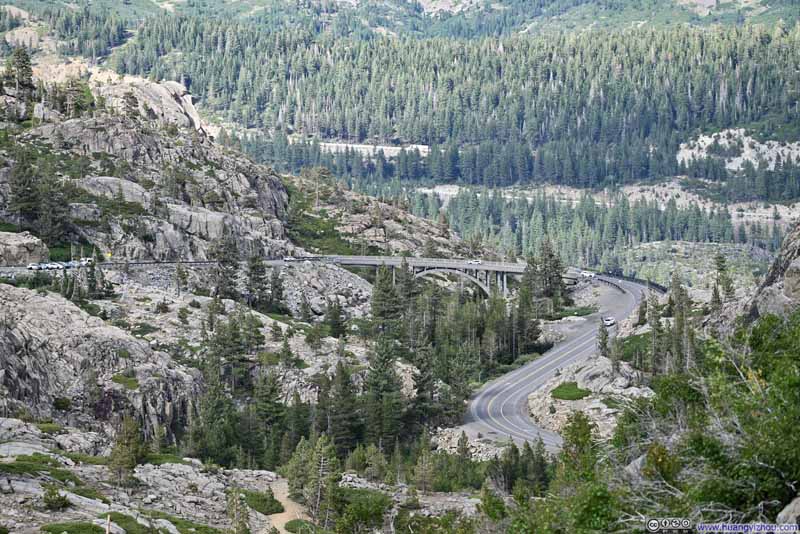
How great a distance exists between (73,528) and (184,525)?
10.6 meters

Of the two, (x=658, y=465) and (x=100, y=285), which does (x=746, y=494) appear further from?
(x=100, y=285)

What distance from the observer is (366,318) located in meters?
160

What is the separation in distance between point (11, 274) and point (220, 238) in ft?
141

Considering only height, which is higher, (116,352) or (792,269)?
(792,269)

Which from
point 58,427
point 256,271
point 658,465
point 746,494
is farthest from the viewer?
point 256,271

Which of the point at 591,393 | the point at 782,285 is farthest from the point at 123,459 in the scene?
the point at 591,393

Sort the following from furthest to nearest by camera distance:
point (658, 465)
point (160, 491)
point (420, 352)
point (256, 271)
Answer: point (256, 271) < point (420, 352) < point (160, 491) < point (658, 465)

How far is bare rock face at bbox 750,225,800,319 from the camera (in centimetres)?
8925

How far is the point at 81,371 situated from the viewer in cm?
10688

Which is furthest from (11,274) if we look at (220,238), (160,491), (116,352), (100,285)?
(160,491)

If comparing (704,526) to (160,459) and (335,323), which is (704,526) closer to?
(160,459)

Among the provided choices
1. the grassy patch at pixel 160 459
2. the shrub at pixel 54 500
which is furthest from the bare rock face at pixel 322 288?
the shrub at pixel 54 500

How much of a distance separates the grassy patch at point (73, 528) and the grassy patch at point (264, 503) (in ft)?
68.6

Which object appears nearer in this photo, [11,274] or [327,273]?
[11,274]
